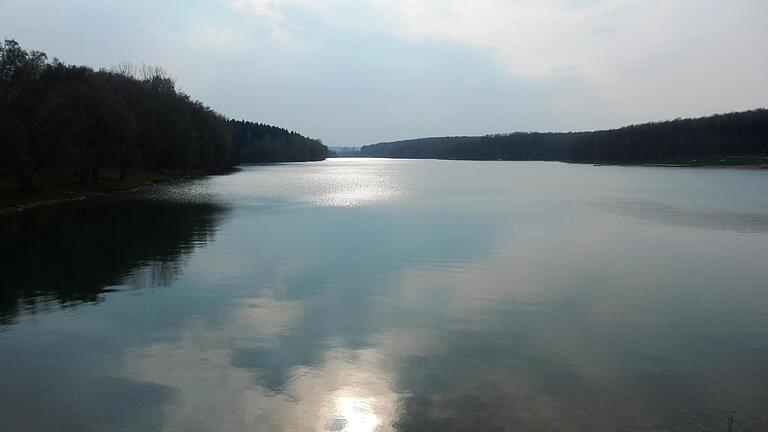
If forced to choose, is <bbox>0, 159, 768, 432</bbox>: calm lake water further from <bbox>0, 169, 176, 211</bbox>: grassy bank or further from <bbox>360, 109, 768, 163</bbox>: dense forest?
<bbox>360, 109, 768, 163</bbox>: dense forest

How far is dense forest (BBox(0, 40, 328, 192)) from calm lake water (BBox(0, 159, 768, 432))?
47.4 feet

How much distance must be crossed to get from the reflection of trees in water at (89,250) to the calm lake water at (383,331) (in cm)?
16

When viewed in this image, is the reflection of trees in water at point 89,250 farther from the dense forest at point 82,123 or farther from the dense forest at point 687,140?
the dense forest at point 687,140

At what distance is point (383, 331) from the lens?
39.8 ft

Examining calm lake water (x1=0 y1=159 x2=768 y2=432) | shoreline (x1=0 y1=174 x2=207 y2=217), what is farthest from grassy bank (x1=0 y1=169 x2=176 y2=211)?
calm lake water (x1=0 y1=159 x2=768 y2=432)

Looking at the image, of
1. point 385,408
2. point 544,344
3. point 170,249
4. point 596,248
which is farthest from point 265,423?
point 596,248

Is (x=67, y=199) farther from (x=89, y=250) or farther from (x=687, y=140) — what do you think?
(x=687, y=140)

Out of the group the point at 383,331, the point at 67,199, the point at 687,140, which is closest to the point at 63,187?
the point at 67,199

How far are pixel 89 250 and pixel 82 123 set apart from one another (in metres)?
25.4

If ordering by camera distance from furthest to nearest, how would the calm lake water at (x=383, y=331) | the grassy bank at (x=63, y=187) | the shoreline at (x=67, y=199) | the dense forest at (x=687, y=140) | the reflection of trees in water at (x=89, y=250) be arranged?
the dense forest at (x=687, y=140), the grassy bank at (x=63, y=187), the shoreline at (x=67, y=199), the reflection of trees in water at (x=89, y=250), the calm lake water at (x=383, y=331)

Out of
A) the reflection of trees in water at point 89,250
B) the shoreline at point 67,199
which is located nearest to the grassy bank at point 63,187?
the shoreline at point 67,199

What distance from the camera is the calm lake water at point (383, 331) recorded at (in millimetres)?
8312

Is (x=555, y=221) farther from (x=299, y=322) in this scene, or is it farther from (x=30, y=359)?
(x=30, y=359)

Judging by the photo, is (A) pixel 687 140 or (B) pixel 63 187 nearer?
(B) pixel 63 187
